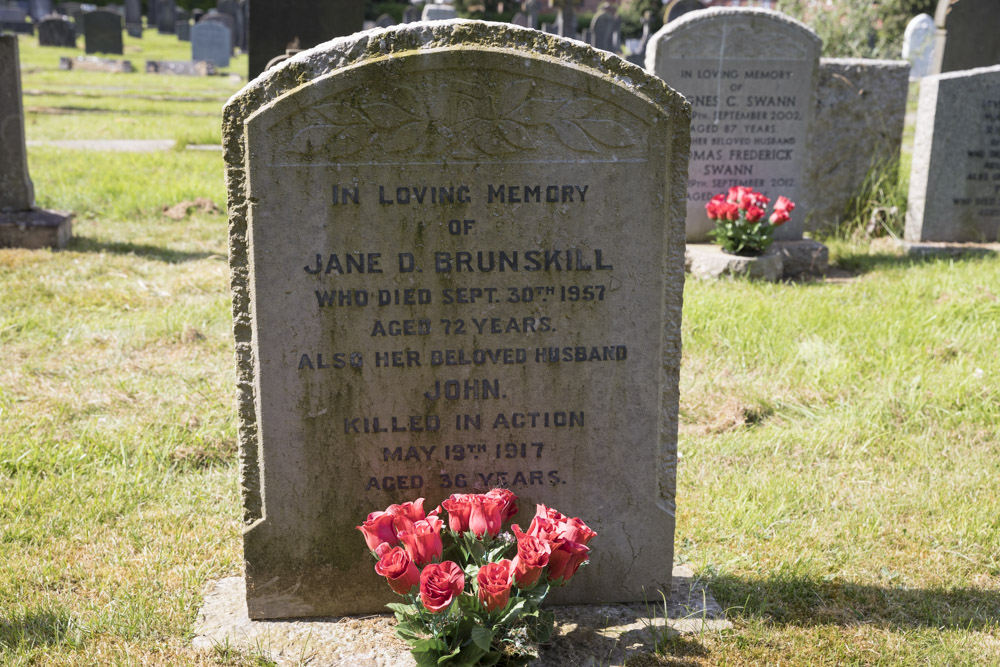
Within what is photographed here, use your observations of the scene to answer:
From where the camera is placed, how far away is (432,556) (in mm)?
2262

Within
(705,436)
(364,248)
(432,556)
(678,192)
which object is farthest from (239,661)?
(705,436)

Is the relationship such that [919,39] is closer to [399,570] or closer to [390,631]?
[390,631]

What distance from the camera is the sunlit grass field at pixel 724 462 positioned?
2.57 metres

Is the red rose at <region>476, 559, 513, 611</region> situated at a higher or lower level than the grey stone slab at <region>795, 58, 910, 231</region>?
lower

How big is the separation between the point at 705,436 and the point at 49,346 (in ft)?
10.9

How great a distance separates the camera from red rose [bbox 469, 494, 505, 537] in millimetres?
2287

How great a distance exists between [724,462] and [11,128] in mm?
5440

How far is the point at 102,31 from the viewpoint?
24875 millimetres

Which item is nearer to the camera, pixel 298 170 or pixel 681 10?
pixel 298 170

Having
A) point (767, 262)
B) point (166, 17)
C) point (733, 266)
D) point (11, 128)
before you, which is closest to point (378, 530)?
point (733, 266)

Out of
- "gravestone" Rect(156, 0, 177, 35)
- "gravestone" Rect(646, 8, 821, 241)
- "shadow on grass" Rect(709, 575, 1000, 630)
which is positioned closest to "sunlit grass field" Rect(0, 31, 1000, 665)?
"shadow on grass" Rect(709, 575, 1000, 630)

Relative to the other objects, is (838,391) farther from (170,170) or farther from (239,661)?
(170,170)

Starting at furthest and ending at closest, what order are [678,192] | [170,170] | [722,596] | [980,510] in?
[170,170] < [980,510] < [722,596] < [678,192]

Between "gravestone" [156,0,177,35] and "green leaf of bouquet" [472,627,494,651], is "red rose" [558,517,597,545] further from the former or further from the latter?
"gravestone" [156,0,177,35]
